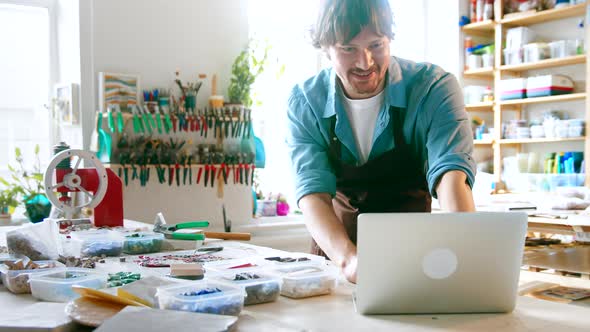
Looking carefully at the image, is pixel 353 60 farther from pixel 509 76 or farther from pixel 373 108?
pixel 509 76

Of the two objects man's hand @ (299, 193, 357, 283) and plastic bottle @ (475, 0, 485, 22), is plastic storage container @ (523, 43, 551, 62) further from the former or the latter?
man's hand @ (299, 193, 357, 283)

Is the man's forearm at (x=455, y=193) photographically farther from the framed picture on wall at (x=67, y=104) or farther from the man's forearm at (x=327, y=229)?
the framed picture on wall at (x=67, y=104)

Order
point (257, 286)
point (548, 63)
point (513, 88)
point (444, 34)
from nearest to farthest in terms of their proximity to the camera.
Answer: point (257, 286)
point (548, 63)
point (513, 88)
point (444, 34)

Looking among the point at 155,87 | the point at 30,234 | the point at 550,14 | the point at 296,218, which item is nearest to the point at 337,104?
the point at 30,234

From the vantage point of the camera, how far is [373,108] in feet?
6.51

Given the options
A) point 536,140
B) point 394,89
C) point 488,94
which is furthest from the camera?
point 488,94

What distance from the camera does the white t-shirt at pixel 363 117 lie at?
1977 mm

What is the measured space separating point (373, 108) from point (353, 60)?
0.27 meters

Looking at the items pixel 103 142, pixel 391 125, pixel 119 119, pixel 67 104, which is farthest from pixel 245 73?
pixel 391 125

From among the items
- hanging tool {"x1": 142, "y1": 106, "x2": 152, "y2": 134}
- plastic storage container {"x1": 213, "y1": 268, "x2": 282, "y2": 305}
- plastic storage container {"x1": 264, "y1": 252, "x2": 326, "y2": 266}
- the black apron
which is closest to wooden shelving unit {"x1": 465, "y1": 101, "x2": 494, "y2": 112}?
hanging tool {"x1": 142, "y1": 106, "x2": 152, "y2": 134}

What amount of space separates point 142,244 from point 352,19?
95 centimetres

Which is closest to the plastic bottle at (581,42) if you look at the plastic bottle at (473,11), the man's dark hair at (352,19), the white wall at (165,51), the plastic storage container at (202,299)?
the plastic bottle at (473,11)

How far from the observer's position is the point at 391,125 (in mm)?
1944

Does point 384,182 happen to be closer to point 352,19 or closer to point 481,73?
point 352,19
